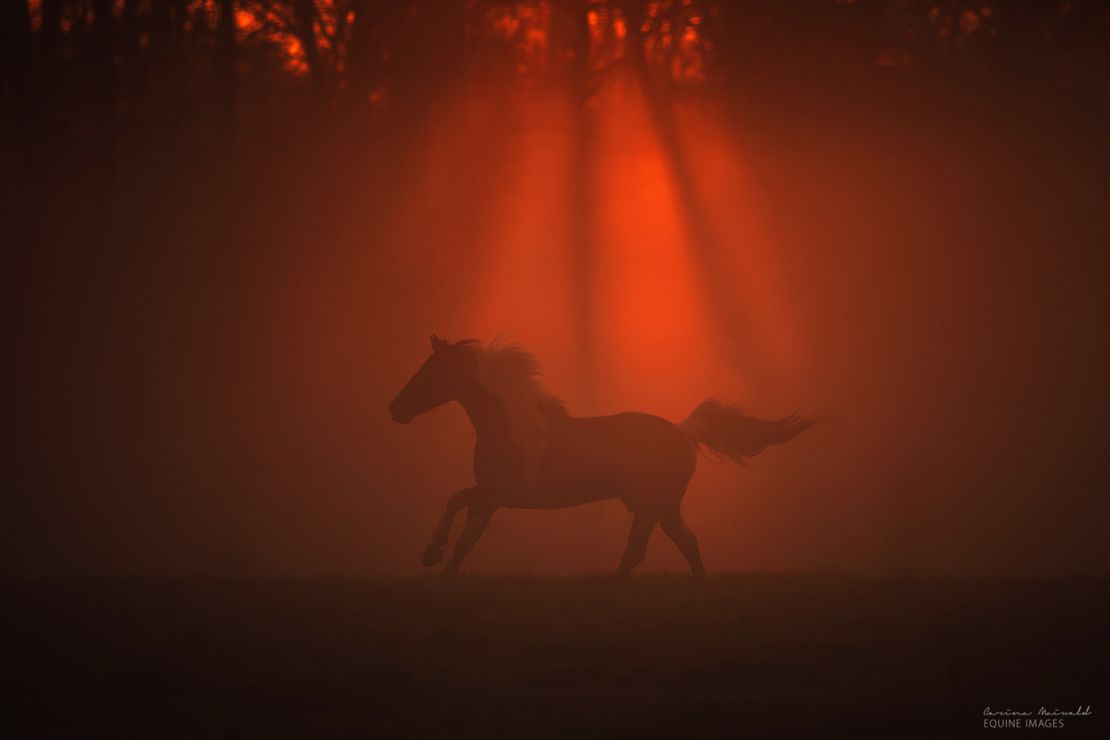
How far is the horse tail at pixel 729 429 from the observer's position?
1348cm

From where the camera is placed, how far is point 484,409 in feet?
42.5

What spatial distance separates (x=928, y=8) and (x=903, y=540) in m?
11.4

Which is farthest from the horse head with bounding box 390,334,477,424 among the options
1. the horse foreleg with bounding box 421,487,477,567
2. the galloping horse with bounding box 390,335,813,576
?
the horse foreleg with bounding box 421,487,477,567

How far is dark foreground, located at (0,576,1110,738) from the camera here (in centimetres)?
741

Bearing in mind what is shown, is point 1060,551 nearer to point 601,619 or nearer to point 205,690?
point 601,619

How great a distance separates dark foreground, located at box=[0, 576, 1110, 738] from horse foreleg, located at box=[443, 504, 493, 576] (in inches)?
34.7

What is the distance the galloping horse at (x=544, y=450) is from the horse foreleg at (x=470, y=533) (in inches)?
0.5

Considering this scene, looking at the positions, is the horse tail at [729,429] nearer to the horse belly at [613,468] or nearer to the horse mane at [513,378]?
the horse belly at [613,468]
